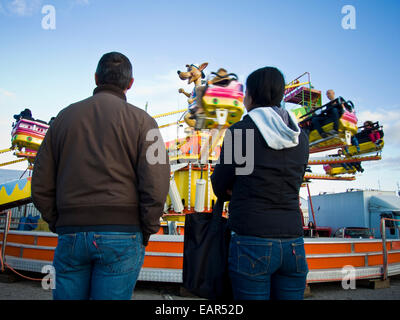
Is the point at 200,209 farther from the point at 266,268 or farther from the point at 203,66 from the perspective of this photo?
the point at 266,268

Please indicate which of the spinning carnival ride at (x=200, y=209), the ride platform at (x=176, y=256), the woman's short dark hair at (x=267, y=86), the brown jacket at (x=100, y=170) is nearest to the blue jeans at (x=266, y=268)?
the brown jacket at (x=100, y=170)

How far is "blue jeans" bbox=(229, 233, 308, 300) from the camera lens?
4.35 ft

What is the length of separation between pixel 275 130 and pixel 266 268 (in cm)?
68

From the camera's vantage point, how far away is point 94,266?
4.28 ft

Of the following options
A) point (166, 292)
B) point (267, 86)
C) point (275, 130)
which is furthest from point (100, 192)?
point (166, 292)

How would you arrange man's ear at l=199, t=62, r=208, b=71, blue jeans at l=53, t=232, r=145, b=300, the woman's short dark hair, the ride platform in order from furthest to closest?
man's ear at l=199, t=62, r=208, b=71, the ride platform, the woman's short dark hair, blue jeans at l=53, t=232, r=145, b=300

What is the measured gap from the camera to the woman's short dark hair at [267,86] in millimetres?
1591

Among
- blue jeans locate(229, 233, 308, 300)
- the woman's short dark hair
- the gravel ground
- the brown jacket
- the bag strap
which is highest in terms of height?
the woman's short dark hair

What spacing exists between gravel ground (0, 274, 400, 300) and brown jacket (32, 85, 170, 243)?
3.10 metres

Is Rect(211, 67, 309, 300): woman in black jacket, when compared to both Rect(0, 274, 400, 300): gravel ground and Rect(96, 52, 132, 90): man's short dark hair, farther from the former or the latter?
Rect(0, 274, 400, 300): gravel ground

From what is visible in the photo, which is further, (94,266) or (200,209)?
(200,209)

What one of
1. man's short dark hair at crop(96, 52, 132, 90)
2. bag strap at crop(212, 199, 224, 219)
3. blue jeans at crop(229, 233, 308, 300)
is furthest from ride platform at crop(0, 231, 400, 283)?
man's short dark hair at crop(96, 52, 132, 90)
